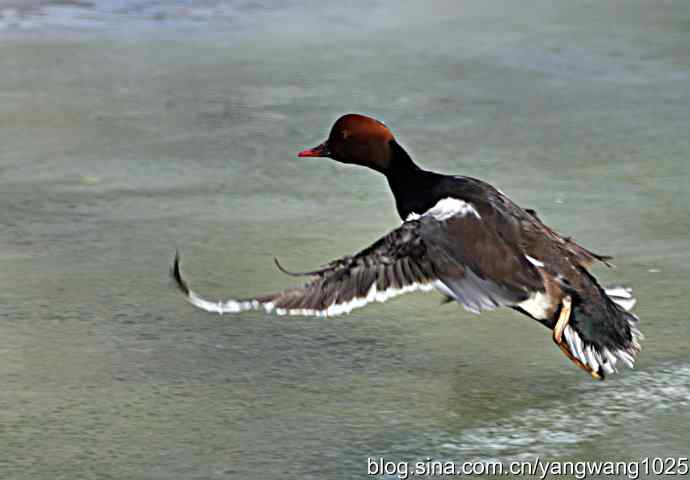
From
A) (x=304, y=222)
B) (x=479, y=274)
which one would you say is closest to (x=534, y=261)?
(x=479, y=274)

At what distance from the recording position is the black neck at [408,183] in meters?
4.49

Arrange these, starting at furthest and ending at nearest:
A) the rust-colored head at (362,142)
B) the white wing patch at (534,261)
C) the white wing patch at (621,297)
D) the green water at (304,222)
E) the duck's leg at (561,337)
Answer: the rust-colored head at (362,142) < the white wing patch at (621,297) < the white wing patch at (534,261) < the duck's leg at (561,337) < the green water at (304,222)

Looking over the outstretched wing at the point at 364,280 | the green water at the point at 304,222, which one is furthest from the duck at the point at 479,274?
the green water at the point at 304,222

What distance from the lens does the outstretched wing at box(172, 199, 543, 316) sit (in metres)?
3.97

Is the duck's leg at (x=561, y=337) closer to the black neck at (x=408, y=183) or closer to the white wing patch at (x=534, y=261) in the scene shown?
the white wing patch at (x=534, y=261)

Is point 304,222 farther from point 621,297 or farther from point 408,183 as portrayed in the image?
point 621,297

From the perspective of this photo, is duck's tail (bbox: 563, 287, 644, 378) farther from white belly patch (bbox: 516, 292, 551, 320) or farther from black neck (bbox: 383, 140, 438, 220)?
black neck (bbox: 383, 140, 438, 220)

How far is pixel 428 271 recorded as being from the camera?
160 inches

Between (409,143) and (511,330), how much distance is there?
2.37 m

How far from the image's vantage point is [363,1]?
1005cm

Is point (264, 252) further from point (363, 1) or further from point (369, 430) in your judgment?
point (363, 1)

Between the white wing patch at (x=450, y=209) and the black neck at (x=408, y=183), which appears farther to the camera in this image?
the black neck at (x=408, y=183)

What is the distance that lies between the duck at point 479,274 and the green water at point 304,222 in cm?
15

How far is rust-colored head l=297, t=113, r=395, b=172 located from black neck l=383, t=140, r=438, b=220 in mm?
30
